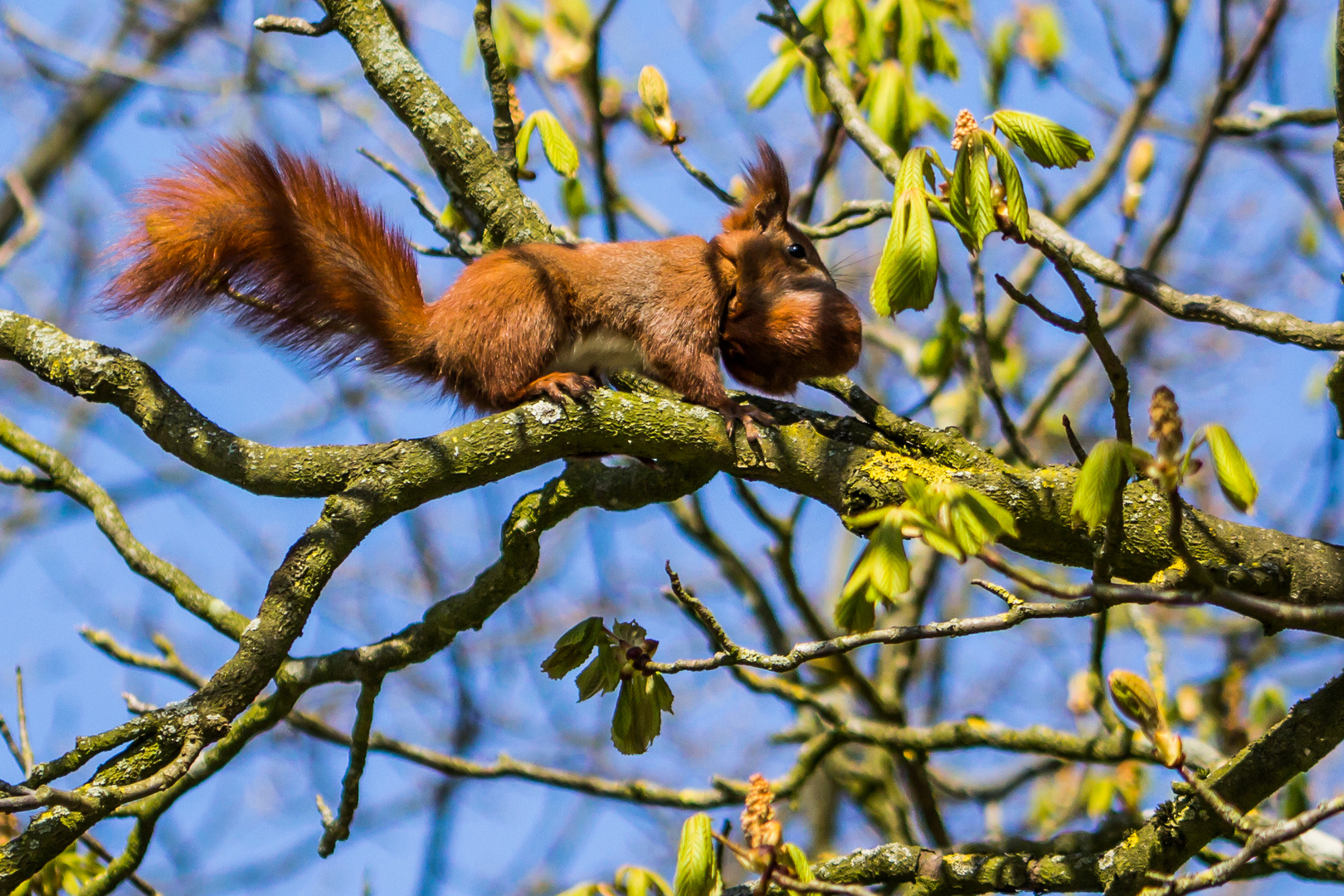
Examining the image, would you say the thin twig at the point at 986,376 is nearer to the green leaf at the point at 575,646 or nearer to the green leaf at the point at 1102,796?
the green leaf at the point at 1102,796

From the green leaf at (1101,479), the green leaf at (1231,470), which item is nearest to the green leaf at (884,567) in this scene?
the green leaf at (1101,479)

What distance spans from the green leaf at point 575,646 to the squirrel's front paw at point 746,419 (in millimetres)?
535

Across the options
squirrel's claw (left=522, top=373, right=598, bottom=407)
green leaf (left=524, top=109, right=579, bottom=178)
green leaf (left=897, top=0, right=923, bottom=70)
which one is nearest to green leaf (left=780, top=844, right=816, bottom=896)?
squirrel's claw (left=522, top=373, right=598, bottom=407)

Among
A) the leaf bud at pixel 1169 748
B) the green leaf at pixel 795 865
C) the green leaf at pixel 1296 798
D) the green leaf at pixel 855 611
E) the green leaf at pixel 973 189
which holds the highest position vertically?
the green leaf at pixel 973 189

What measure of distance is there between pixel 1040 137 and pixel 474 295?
1.83 metres

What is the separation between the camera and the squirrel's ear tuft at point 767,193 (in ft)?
13.0

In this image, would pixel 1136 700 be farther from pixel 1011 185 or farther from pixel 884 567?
pixel 1011 185

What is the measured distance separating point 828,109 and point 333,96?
3.37m

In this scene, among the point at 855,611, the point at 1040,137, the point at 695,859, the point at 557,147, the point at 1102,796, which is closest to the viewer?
the point at 855,611

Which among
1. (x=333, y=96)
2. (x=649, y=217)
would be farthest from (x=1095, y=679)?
(x=333, y=96)

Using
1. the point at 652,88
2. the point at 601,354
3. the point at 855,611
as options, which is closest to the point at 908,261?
the point at 855,611

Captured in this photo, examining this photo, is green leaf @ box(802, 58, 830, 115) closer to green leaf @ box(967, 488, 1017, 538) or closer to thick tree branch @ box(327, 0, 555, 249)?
thick tree branch @ box(327, 0, 555, 249)

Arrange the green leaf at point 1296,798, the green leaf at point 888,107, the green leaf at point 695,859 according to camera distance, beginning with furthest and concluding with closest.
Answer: the green leaf at point 888,107 < the green leaf at point 1296,798 < the green leaf at point 695,859

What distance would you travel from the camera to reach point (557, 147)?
9.88 ft
